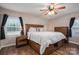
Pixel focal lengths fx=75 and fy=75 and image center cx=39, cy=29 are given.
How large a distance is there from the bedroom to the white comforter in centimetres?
9

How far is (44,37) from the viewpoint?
4.56ft

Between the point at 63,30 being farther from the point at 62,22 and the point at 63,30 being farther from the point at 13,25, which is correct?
the point at 13,25

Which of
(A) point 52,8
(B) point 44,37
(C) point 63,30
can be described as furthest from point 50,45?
(A) point 52,8

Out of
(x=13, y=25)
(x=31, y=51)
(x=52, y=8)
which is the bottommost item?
(x=31, y=51)

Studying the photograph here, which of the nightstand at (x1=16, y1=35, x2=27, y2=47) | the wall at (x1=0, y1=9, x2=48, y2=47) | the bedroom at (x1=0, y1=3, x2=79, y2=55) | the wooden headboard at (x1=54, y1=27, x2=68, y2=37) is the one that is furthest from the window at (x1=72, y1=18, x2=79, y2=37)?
the nightstand at (x1=16, y1=35, x2=27, y2=47)

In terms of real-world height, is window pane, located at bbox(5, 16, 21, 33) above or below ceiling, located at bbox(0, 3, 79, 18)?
below

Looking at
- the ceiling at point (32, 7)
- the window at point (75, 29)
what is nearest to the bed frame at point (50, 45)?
the window at point (75, 29)

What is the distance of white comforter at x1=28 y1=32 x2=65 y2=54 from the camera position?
139 centimetres

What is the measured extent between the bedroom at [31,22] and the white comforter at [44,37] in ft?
0.30

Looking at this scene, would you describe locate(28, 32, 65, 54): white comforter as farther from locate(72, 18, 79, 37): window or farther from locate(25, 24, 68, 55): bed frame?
locate(72, 18, 79, 37): window

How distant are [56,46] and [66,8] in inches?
29.4

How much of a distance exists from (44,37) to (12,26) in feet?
2.07

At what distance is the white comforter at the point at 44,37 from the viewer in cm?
139
